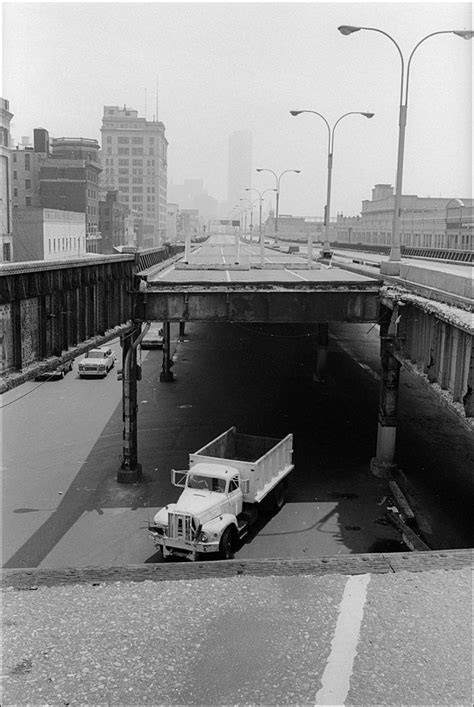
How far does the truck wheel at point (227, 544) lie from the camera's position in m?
19.1

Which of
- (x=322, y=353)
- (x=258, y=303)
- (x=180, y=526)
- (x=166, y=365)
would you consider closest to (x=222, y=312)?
(x=258, y=303)

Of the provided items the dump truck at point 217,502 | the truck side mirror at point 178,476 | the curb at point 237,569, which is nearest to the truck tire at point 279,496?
the dump truck at point 217,502

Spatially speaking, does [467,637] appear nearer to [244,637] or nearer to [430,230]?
[244,637]

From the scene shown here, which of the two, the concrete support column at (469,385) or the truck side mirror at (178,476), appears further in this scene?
the truck side mirror at (178,476)

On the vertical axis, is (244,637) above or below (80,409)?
above

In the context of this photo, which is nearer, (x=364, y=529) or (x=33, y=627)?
(x=33, y=627)

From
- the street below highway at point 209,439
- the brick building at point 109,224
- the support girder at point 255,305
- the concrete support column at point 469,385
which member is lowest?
the street below highway at point 209,439

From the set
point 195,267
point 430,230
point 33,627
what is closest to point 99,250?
point 430,230

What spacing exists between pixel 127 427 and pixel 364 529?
977cm

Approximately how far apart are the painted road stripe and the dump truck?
712 cm

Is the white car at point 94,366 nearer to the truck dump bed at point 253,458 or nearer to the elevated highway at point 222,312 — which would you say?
the elevated highway at point 222,312

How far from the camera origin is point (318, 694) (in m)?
9.29

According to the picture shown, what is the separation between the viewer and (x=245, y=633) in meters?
10.8

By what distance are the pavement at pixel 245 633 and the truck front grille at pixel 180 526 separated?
558 cm
